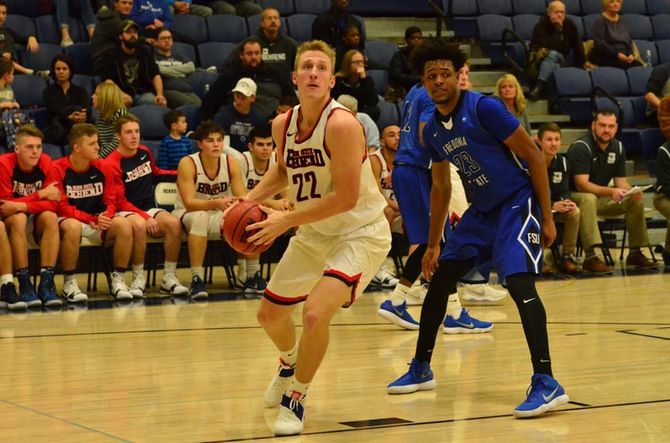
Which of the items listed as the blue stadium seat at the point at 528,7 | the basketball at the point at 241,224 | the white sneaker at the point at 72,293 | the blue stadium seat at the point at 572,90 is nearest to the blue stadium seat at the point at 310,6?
the blue stadium seat at the point at 528,7

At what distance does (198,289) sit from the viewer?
8.53 metres

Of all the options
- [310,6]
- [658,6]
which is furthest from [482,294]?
[658,6]

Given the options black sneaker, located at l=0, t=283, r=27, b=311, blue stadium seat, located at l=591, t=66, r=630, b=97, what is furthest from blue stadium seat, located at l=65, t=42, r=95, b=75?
blue stadium seat, located at l=591, t=66, r=630, b=97

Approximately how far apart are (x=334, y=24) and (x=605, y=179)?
11.3ft

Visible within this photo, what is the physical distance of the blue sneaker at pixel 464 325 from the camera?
21.8 ft

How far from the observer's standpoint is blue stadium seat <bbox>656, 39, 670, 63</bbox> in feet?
46.1

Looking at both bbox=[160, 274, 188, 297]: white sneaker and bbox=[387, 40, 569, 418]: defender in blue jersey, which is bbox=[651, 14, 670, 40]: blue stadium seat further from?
bbox=[387, 40, 569, 418]: defender in blue jersey

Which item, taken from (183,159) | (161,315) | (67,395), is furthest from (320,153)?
(183,159)

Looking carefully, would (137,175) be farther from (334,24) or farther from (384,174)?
(334,24)

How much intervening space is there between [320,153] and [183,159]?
4.57 metres

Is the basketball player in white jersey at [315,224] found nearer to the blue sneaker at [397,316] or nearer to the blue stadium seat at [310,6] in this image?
the blue sneaker at [397,316]

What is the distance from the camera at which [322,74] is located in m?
4.36

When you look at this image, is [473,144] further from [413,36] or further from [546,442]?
[413,36]

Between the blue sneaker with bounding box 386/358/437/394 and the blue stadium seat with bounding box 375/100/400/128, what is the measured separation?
634 centimetres
